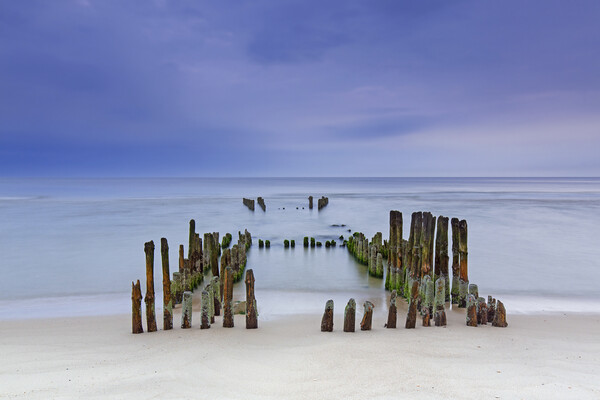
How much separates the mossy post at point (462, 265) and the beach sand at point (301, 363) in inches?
61.5

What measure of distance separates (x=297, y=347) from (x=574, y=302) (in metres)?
8.01

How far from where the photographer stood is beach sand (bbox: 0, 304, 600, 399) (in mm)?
4246

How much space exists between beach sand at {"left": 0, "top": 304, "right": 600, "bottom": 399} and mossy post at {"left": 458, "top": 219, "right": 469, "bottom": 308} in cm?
156

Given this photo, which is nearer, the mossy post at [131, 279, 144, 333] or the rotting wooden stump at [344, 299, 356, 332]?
the rotting wooden stump at [344, 299, 356, 332]

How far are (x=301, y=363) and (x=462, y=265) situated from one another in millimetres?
5266

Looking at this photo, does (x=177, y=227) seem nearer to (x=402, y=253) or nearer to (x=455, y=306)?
(x=402, y=253)

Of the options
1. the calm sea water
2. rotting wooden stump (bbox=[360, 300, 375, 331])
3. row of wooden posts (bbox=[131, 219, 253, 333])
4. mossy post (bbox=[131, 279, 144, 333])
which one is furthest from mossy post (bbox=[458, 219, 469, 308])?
mossy post (bbox=[131, 279, 144, 333])

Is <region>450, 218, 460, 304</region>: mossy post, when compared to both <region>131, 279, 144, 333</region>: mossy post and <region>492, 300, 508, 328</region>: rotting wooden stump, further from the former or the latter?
<region>131, 279, 144, 333</region>: mossy post

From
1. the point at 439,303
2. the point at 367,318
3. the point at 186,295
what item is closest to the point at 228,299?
the point at 186,295

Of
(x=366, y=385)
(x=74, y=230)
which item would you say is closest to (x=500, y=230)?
(x=366, y=385)

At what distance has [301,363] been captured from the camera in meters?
5.08

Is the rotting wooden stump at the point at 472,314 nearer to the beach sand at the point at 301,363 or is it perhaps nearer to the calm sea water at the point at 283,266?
the beach sand at the point at 301,363

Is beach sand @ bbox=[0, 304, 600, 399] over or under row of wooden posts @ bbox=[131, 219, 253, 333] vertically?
under

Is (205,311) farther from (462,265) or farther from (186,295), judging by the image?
(462,265)
